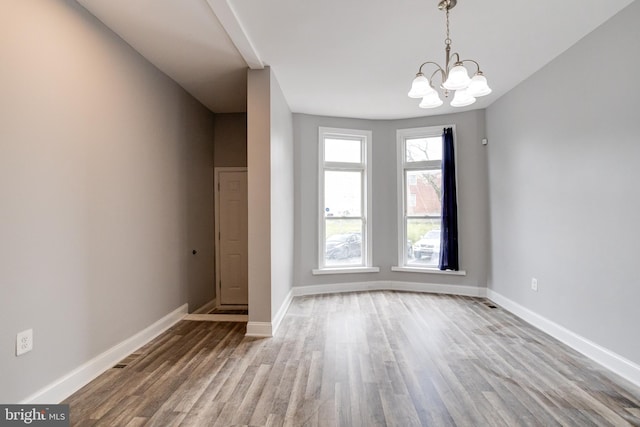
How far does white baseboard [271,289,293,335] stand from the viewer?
328cm

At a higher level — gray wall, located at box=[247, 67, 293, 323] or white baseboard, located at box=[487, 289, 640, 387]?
gray wall, located at box=[247, 67, 293, 323]

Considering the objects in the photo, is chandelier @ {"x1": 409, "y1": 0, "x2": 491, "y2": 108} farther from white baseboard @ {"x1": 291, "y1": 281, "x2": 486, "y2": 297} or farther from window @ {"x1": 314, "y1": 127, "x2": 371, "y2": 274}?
white baseboard @ {"x1": 291, "y1": 281, "x2": 486, "y2": 297}

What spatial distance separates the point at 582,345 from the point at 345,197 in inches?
131

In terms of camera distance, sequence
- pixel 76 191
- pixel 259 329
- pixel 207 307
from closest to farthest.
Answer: pixel 76 191, pixel 259 329, pixel 207 307

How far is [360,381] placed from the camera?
7.46 feet

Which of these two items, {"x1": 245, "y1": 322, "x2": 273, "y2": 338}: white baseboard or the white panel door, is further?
the white panel door

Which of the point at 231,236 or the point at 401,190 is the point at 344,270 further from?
the point at 231,236

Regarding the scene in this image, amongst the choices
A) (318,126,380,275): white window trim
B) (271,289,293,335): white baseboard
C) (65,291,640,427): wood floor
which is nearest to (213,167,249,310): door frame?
(271,289,293,335): white baseboard

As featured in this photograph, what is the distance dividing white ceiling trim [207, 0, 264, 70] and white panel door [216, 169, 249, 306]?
1.85 meters

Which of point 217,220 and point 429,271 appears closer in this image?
point 217,220

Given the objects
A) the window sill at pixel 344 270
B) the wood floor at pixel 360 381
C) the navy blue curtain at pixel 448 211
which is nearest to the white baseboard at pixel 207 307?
the wood floor at pixel 360 381

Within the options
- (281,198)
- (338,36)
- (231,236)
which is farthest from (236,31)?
(231,236)

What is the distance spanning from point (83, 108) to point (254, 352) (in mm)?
2405

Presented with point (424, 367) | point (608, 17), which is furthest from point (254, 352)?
point (608, 17)
